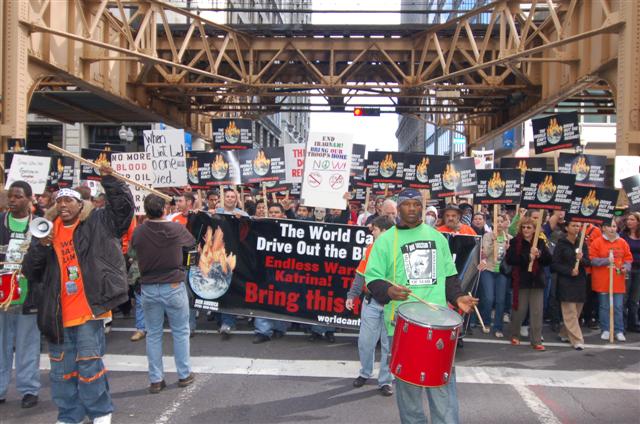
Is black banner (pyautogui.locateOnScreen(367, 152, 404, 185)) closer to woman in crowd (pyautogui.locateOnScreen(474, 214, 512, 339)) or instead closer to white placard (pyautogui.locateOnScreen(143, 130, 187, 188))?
woman in crowd (pyautogui.locateOnScreen(474, 214, 512, 339))

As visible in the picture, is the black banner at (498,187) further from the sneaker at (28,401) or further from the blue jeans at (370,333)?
the sneaker at (28,401)

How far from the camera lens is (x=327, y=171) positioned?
31.8 feet

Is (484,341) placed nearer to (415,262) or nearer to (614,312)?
(614,312)

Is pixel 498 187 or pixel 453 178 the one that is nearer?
pixel 498 187

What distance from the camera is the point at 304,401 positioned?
5770mm

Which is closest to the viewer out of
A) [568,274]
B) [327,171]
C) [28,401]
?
[28,401]

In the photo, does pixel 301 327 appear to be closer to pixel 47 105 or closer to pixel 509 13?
pixel 509 13

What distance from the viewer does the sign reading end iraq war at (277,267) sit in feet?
26.8

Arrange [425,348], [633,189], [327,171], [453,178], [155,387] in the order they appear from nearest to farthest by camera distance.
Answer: [425,348], [155,387], [633,189], [327,171], [453,178]

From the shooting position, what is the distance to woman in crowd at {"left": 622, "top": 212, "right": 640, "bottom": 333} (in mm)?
9578

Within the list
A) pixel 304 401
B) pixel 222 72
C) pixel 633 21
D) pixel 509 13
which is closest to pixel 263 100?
pixel 222 72

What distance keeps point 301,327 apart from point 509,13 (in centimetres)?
942

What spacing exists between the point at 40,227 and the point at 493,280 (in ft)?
22.1

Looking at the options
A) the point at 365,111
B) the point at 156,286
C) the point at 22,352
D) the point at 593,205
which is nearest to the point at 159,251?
the point at 156,286
